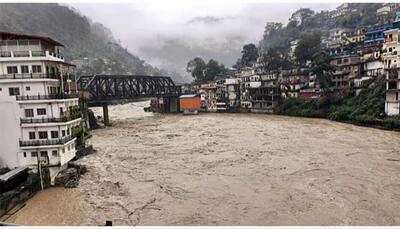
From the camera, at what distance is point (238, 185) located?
55.4 ft

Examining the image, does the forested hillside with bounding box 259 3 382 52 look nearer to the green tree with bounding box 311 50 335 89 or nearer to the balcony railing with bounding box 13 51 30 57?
the green tree with bounding box 311 50 335 89

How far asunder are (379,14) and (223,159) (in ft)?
206

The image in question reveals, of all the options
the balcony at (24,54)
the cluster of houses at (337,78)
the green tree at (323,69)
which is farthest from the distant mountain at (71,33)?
the balcony at (24,54)

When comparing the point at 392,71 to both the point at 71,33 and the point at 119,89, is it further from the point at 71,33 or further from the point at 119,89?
the point at 71,33

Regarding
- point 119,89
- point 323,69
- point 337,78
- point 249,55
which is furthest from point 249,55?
point 323,69

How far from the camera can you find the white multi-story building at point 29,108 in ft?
55.5

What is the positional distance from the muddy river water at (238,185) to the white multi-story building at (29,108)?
2349 mm

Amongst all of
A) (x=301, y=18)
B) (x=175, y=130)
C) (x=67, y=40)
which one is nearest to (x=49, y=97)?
(x=175, y=130)

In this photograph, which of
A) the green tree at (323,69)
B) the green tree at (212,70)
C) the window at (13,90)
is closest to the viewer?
the window at (13,90)

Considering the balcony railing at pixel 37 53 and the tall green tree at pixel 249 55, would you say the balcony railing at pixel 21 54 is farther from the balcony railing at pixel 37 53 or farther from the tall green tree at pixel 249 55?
the tall green tree at pixel 249 55

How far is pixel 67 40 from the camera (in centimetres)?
13612

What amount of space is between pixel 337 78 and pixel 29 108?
41121mm

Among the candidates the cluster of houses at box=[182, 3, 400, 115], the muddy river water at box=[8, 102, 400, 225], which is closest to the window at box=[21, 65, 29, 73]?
the muddy river water at box=[8, 102, 400, 225]

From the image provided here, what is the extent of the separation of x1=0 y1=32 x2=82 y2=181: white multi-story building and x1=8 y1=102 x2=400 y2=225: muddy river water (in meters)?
2.35
